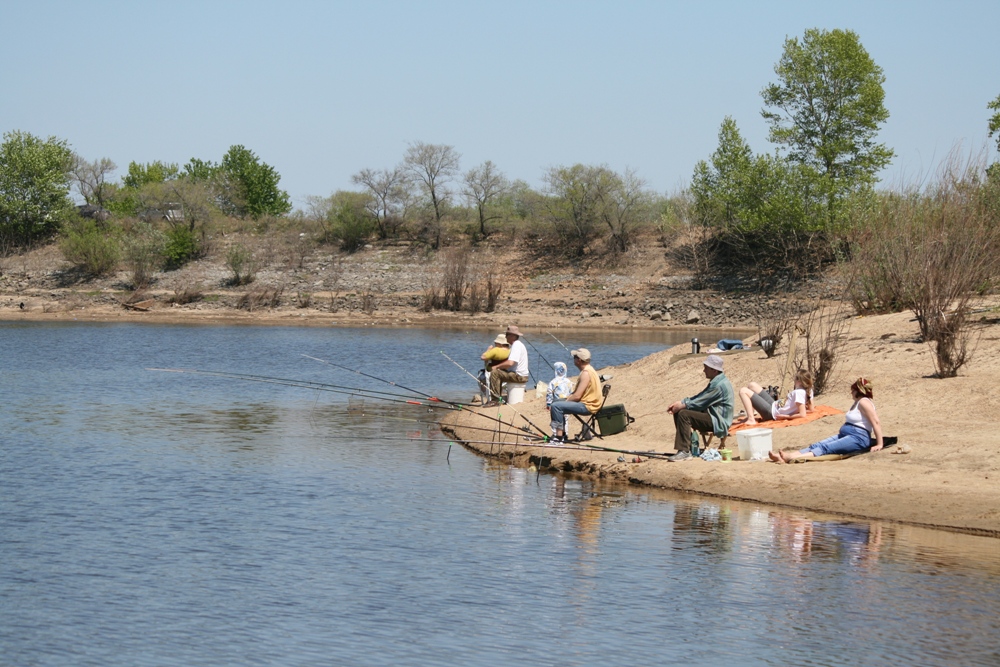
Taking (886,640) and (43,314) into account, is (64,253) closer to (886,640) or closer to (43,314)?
(43,314)

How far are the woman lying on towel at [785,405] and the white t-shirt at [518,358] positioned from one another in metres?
4.28

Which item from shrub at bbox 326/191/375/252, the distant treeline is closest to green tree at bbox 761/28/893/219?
the distant treeline

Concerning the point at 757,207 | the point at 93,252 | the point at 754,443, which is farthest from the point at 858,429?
the point at 93,252

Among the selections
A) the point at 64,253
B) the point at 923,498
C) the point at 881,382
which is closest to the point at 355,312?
the point at 64,253

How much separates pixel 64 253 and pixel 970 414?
49.5 metres

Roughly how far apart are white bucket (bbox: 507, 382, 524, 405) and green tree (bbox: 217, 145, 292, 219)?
55.2 meters

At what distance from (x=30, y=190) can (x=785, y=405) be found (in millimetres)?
57783

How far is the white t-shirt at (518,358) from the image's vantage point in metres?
17.6

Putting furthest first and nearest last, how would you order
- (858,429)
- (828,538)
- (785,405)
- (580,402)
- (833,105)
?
(833,105)
(785,405)
(580,402)
(858,429)
(828,538)

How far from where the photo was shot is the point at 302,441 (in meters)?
16.8

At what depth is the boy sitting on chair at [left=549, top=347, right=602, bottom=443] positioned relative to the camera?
14.1 m

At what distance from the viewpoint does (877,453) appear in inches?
485

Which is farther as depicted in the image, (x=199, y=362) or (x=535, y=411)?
(x=199, y=362)

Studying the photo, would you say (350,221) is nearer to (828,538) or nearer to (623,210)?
(623,210)
